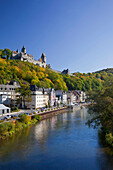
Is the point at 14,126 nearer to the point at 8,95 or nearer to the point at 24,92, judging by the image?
the point at 24,92

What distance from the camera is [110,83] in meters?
26.1

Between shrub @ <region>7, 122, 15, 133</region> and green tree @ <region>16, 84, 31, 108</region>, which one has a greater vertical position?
green tree @ <region>16, 84, 31, 108</region>

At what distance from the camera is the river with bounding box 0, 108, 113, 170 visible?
19.2 m

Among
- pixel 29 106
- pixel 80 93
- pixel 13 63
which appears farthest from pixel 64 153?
pixel 80 93

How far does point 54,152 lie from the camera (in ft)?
75.6

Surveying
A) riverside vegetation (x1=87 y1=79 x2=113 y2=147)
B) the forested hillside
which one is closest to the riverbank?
riverside vegetation (x1=87 y1=79 x2=113 y2=147)

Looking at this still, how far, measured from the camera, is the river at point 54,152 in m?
19.2

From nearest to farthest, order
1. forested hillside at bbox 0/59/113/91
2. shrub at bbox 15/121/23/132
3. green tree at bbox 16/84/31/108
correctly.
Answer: shrub at bbox 15/121/23/132
green tree at bbox 16/84/31/108
forested hillside at bbox 0/59/113/91

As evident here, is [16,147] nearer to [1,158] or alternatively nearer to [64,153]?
[1,158]

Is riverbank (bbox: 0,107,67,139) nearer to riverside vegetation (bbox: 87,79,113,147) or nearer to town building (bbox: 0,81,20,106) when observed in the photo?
riverside vegetation (bbox: 87,79,113,147)

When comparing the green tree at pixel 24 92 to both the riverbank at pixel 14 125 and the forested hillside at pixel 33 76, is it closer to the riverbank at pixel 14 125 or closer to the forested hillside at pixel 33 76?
the riverbank at pixel 14 125

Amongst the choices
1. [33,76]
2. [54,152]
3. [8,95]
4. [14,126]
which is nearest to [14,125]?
[14,126]

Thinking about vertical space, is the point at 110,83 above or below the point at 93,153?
above

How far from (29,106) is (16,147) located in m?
37.3
